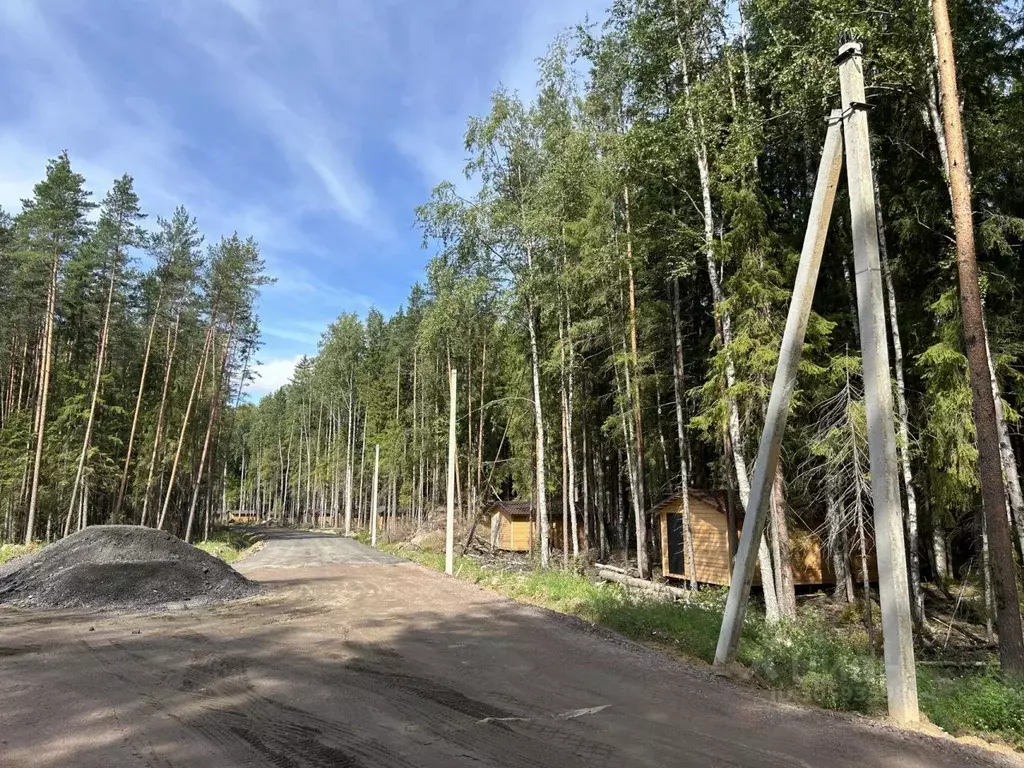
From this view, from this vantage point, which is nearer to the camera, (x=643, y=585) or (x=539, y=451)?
(x=643, y=585)

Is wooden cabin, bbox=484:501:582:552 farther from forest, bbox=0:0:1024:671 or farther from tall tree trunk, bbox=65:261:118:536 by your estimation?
tall tree trunk, bbox=65:261:118:536

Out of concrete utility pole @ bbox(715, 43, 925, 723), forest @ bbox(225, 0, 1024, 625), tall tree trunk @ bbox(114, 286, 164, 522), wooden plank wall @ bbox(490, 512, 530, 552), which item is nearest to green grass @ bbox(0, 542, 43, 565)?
tall tree trunk @ bbox(114, 286, 164, 522)

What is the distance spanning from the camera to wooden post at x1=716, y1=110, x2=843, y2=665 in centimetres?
608

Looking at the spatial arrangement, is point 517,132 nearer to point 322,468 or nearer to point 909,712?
point 909,712

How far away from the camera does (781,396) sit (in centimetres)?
612

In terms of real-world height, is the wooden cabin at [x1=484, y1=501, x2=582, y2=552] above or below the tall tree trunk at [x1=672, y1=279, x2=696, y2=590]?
below

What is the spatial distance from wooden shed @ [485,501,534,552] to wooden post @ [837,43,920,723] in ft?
77.4

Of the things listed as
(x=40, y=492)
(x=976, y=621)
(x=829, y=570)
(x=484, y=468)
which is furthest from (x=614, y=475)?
(x=40, y=492)

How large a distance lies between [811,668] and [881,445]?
241 cm

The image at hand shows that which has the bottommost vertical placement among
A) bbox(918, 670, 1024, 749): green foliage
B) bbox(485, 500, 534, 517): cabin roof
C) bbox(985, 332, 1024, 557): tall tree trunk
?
bbox(918, 670, 1024, 749): green foliage

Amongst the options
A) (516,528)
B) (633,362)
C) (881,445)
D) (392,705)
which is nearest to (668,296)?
(633,362)

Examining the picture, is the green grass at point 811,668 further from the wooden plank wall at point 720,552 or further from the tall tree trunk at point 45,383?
the tall tree trunk at point 45,383

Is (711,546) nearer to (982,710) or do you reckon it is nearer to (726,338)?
(726,338)

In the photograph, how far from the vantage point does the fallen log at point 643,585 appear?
45.3ft
